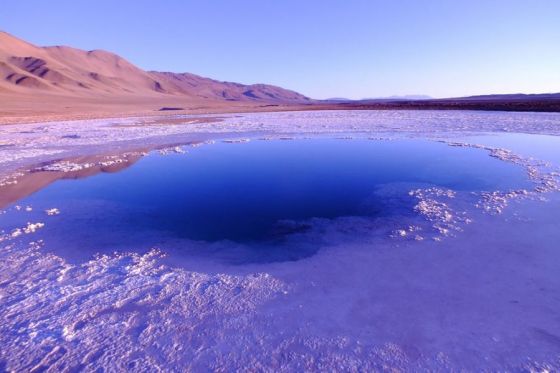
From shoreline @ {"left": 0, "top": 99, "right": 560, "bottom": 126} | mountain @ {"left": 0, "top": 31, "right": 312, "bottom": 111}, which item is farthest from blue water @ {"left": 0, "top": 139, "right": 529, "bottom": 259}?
mountain @ {"left": 0, "top": 31, "right": 312, "bottom": 111}

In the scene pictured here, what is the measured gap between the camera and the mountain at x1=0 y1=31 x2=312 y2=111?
69812 millimetres

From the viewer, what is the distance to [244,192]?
6.90 metres

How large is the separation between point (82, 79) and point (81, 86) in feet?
26.3

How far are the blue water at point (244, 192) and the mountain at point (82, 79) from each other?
4248 cm

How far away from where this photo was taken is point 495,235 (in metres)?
4.55

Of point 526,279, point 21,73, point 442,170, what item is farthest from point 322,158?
point 21,73

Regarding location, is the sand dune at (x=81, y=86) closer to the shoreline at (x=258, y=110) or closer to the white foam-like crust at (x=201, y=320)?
the shoreline at (x=258, y=110)

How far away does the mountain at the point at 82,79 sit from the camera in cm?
6981

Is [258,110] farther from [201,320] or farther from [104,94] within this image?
[104,94]

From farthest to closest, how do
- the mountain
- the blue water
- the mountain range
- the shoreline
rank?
the mountain, the mountain range, the shoreline, the blue water

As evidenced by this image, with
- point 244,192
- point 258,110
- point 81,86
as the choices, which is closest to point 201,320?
point 244,192

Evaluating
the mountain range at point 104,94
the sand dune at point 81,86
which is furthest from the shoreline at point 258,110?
the sand dune at point 81,86

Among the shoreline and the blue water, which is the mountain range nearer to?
the shoreline

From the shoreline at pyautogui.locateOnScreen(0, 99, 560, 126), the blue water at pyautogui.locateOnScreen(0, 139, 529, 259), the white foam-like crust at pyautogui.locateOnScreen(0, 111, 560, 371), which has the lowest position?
the shoreline at pyautogui.locateOnScreen(0, 99, 560, 126)
